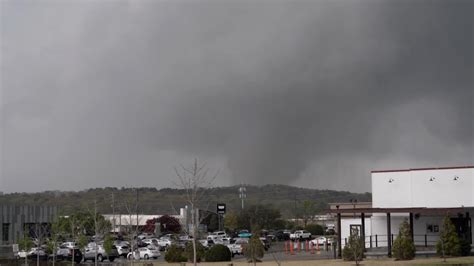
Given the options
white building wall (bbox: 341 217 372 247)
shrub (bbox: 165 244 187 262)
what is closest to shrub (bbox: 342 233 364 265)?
shrub (bbox: 165 244 187 262)

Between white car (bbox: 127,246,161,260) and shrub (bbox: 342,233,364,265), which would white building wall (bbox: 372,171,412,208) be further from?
white car (bbox: 127,246,161,260)

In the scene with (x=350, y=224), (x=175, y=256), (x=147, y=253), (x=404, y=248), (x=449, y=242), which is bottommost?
(x=147, y=253)

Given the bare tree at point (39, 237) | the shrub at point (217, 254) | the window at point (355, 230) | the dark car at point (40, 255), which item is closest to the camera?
the window at point (355, 230)

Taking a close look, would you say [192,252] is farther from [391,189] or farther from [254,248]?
[391,189]

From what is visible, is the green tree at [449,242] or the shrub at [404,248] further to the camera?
the green tree at [449,242]

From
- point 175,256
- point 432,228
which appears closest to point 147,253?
point 175,256

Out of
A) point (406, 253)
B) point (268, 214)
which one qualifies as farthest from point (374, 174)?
point (268, 214)

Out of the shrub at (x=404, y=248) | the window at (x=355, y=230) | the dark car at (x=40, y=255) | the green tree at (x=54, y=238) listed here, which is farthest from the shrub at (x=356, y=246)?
the dark car at (x=40, y=255)

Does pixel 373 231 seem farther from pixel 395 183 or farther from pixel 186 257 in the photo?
pixel 186 257

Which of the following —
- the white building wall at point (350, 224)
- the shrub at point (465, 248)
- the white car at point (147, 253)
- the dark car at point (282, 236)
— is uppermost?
the white building wall at point (350, 224)

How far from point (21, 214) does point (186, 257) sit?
53.1m

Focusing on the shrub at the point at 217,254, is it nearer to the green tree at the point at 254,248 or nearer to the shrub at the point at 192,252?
the shrub at the point at 192,252

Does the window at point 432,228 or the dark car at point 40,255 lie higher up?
the window at point 432,228

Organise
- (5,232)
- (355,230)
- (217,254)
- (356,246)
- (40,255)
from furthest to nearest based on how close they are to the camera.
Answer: (5,232) < (40,255) < (217,254) < (355,230) < (356,246)
